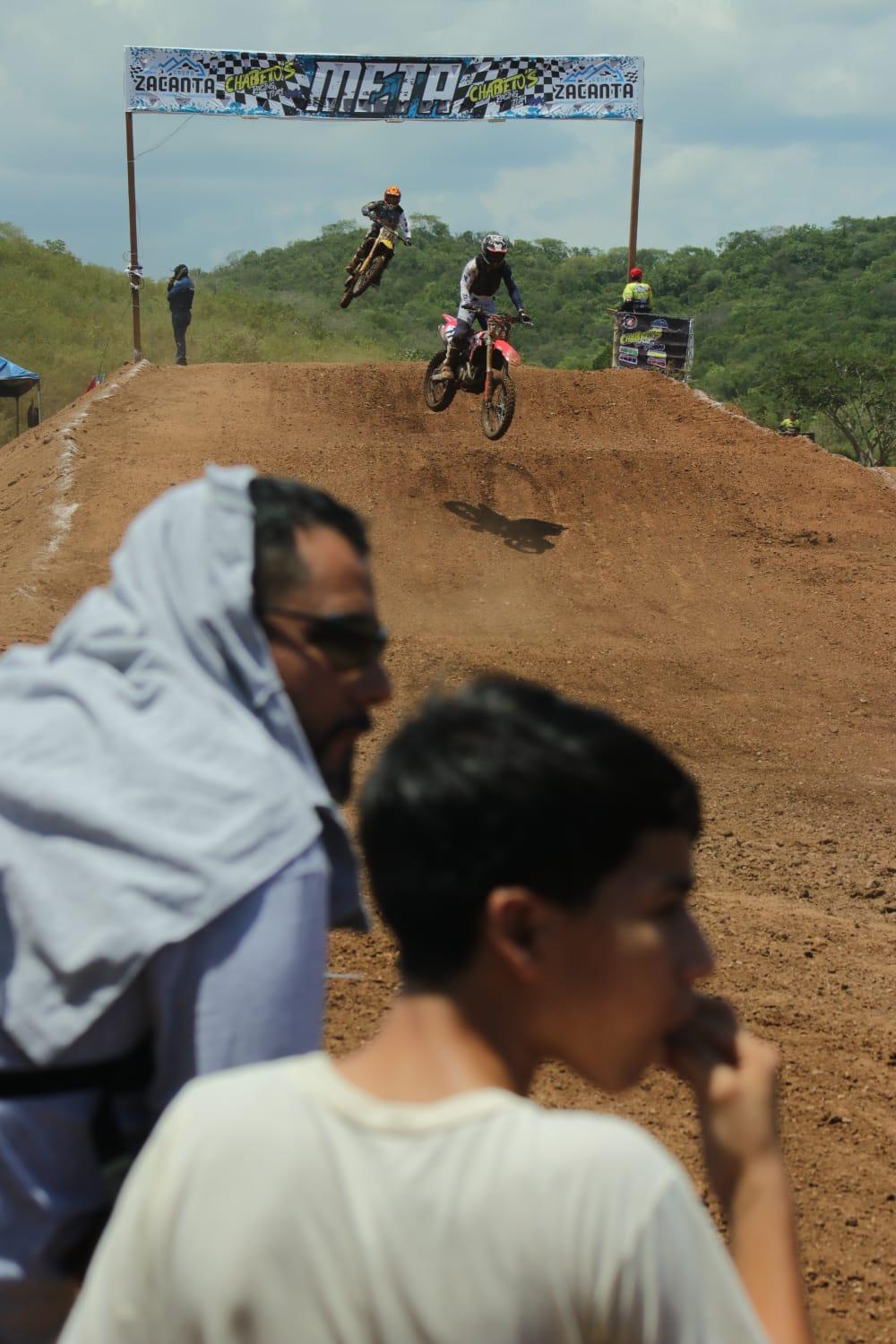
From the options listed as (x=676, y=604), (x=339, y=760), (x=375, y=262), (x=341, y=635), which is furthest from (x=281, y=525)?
(x=375, y=262)

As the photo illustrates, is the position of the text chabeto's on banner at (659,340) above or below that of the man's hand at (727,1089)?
above

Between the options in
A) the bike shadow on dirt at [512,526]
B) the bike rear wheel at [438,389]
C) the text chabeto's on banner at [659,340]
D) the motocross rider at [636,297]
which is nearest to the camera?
the bike shadow on dirt at [512,526]

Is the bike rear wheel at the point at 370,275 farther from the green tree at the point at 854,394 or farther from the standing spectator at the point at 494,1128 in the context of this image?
the green tree at the point at 854,394

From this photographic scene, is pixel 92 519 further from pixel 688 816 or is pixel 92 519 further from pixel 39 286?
pixel 39 286

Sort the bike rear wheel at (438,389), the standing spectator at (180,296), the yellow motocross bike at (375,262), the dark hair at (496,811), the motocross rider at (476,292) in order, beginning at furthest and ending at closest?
the standing spectator at (180,296)
the yellow motocross bike at (375,262)
the bike rear wheel at (438,389)
the motocross rider at (476,292)
the dark hair at (496,811)

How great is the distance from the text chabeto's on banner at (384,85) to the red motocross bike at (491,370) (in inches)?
335

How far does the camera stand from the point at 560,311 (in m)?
73.1

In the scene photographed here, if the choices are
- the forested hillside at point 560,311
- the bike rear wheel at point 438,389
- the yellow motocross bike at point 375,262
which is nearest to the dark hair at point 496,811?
the bike rear wheel at point 438,389

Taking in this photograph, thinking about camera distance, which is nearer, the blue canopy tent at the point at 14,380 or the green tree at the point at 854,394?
the blue canopy tent at the point at 14,380

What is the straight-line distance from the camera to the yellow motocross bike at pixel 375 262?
16016 millimetres

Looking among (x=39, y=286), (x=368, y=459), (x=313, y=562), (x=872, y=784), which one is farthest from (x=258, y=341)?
(x=313, y=562)

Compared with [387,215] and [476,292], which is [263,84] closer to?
[387,215]

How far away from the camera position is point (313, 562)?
5.35 ft

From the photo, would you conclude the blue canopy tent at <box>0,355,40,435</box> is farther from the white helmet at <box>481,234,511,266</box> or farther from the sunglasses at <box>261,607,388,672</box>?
the sunglasses at <box>261,607,388,672</box>
